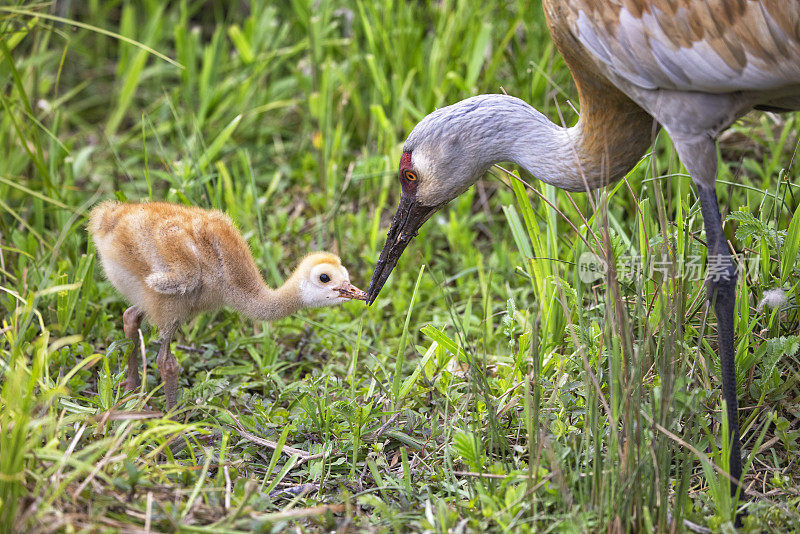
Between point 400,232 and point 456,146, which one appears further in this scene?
point 400,232

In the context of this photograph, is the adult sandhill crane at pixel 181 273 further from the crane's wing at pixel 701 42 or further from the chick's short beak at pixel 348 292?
the crane's wing at pixel 701 42

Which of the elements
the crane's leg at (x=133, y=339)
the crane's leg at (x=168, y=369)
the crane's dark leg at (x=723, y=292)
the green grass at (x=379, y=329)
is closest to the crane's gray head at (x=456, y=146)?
the green grass at (x=379, y=329)

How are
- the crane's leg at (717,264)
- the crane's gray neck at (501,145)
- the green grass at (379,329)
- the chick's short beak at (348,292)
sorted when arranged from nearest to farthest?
1. the green grass at (379,329)
2. the crane's leg at (717,264)
3. the crane's gray neck at (501,145)
4. the chick's short beak at (348,292)

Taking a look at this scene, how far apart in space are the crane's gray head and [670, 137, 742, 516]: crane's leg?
69 cm

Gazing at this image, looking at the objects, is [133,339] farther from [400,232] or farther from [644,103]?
[644,103]

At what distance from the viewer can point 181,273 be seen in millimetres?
3789

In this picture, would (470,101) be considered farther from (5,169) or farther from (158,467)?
(5,169)

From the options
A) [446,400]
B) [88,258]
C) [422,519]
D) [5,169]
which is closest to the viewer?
[422,519]

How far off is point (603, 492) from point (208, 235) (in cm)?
207

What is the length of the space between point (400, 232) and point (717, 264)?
1348 millimetres

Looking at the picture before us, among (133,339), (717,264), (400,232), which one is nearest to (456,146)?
(400,232)

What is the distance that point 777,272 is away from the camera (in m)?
3.84

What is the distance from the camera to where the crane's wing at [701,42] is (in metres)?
3.15

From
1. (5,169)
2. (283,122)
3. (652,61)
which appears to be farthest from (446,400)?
(283,122)
